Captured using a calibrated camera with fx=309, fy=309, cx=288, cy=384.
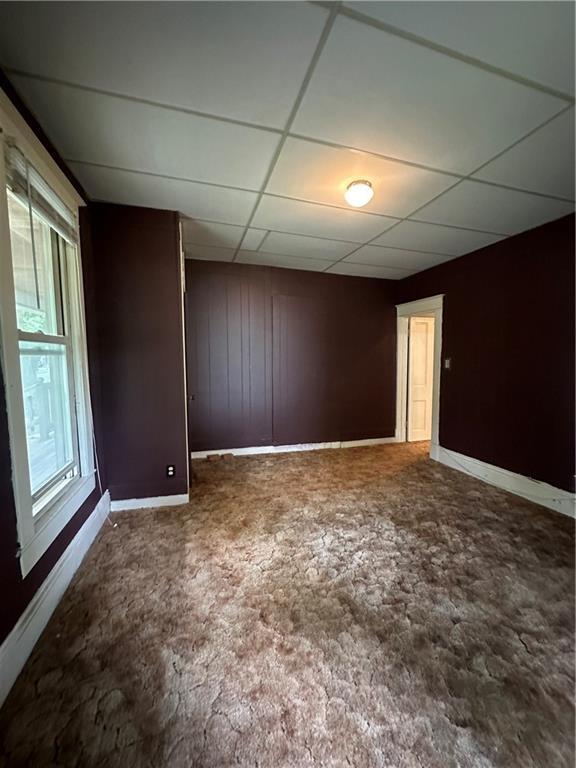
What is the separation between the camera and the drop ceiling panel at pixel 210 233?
2.92 m

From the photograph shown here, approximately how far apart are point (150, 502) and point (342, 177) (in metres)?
3.01

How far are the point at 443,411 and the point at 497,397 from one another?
29.6 inches

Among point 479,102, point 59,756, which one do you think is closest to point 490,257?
point 479,102

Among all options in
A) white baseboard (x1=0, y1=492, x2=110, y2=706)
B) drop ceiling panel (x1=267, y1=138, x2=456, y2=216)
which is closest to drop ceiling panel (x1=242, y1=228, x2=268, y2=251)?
drop ceiling panel (x1=267, y1=138, x2=456, y2=216)

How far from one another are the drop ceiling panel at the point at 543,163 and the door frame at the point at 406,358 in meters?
1.82

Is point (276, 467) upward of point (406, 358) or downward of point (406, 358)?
downward

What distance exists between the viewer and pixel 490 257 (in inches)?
131

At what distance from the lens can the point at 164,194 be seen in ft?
7.75

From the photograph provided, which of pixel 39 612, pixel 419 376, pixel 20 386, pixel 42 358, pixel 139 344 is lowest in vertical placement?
pixel 39 612

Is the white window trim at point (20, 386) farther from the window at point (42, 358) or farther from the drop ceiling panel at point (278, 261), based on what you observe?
the drop ceiling panel at point (278, 261)

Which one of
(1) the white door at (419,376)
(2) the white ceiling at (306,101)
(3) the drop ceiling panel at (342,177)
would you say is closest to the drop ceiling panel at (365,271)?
(1) the white door at (419,376)

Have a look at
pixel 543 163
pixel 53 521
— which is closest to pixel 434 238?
pixel 543 163

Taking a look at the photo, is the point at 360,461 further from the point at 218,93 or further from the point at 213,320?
the point at 218,93

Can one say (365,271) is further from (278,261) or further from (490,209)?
(490,209)
